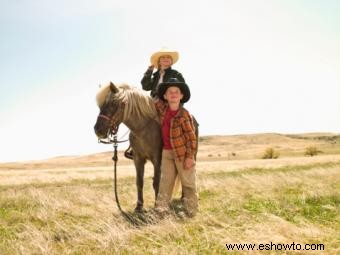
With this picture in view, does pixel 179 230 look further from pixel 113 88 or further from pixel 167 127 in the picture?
pixel 113 88

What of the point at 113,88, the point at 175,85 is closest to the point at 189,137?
the point at 175,85

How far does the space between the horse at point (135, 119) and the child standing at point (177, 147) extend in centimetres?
31

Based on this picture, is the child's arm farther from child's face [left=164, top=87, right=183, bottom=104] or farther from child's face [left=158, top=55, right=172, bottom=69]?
child's face [left=158, top=55, right=172, bottom=69]

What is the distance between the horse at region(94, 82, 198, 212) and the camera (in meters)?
7.94

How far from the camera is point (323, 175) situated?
1708 centimetres

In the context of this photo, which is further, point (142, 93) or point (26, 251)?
point (142, 93)

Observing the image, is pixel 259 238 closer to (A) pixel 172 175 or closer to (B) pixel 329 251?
(B) pixel 329 251

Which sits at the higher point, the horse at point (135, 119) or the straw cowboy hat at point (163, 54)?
the straw cowboy hat at point (163, 54)

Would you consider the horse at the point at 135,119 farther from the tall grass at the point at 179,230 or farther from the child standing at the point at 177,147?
the tall grass at the point at 179,230

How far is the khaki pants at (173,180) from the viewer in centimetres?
791

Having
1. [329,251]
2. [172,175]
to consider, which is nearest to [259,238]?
[329,251]

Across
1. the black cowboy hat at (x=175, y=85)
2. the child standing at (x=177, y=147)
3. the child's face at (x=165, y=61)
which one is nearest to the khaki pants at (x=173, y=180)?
the child standing at (x=177, y=147)

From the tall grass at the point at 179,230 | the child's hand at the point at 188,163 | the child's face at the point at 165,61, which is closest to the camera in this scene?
the tall grass at the point at 179,230

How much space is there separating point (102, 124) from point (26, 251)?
331 centimetres
